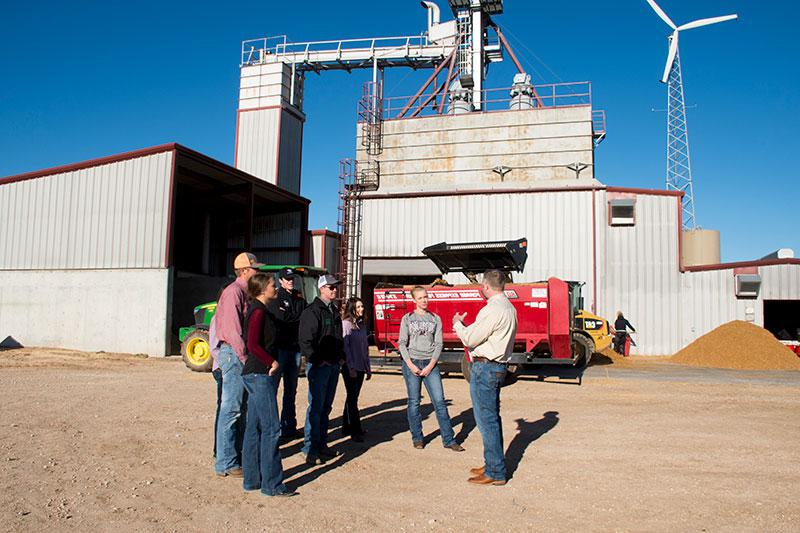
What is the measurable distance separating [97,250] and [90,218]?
119 centimetres

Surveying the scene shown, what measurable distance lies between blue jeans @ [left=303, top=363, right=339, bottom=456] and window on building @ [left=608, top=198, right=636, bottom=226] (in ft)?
59.7

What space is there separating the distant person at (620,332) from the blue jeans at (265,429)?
17440 millimetres

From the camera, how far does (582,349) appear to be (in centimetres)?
1533

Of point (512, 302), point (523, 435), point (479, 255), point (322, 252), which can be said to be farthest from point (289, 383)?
point (322, 252)

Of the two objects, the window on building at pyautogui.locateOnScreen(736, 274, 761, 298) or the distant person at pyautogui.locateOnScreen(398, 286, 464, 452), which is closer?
the distant person at pyautogui.locateOnScreen(398, 286, 464, 452)

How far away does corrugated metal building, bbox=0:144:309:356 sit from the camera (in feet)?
58.5

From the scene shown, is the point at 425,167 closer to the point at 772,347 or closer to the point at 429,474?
the point at 772,347

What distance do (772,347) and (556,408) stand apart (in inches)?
488

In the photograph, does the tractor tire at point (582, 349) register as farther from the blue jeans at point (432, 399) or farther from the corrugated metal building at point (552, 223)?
the blue jeans at point (432, 399)

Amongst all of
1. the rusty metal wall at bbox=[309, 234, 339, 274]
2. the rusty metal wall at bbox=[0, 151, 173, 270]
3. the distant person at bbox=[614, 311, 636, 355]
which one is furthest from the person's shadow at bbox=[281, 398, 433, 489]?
the rusty metal wall at bbox=[309, 234, 339, 274]

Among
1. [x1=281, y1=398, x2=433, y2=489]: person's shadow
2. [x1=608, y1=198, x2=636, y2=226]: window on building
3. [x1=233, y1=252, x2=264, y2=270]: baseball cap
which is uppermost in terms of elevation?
[x1=608, y1=198, x2=636, y2=226]: window on building

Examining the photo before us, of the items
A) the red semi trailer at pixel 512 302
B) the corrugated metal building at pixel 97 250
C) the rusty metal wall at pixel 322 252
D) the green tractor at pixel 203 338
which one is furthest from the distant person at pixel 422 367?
the rusty metal wall at pixel 322 252

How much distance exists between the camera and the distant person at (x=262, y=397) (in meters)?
4.74

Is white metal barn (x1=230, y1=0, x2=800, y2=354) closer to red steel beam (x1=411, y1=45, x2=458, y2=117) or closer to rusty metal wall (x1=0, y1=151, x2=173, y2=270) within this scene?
red steel beam (x1=411, y1=45, x2=458, y2=117)
